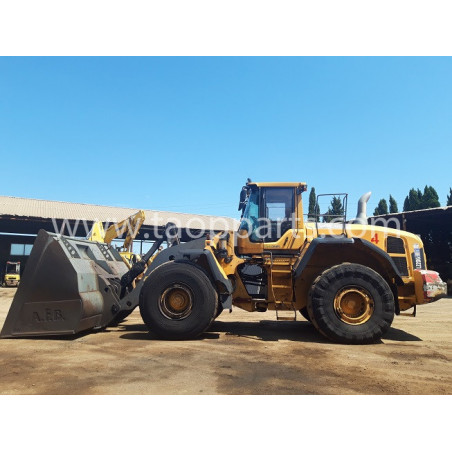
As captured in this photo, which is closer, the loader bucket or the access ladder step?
the loader bucket

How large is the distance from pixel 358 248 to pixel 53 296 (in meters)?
5.21

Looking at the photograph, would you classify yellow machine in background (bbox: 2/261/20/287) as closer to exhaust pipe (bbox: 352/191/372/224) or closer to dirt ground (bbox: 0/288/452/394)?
dirt ground (bbox: 0/288/452/394)

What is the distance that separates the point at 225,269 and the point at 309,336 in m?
1.96

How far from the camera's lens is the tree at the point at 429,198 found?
42.1m

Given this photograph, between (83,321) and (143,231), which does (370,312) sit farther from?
(143,231)

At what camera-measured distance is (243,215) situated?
24.2 ft

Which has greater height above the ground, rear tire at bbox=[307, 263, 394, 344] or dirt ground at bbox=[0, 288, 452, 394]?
rear tire at bbox=[307, 263, 394, 344]

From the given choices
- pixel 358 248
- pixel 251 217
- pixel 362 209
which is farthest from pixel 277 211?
pixel 362 209

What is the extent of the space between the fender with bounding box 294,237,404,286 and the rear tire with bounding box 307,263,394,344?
0.39m

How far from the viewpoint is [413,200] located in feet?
145

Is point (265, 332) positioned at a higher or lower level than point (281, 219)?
lower

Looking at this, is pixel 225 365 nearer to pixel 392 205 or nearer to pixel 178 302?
pixel 178 302

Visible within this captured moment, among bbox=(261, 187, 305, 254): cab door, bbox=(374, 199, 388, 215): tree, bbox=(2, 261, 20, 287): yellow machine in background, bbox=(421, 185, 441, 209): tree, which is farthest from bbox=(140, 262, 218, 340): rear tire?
bbox=(374, 199, 388, 215): tree

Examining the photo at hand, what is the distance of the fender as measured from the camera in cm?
626
